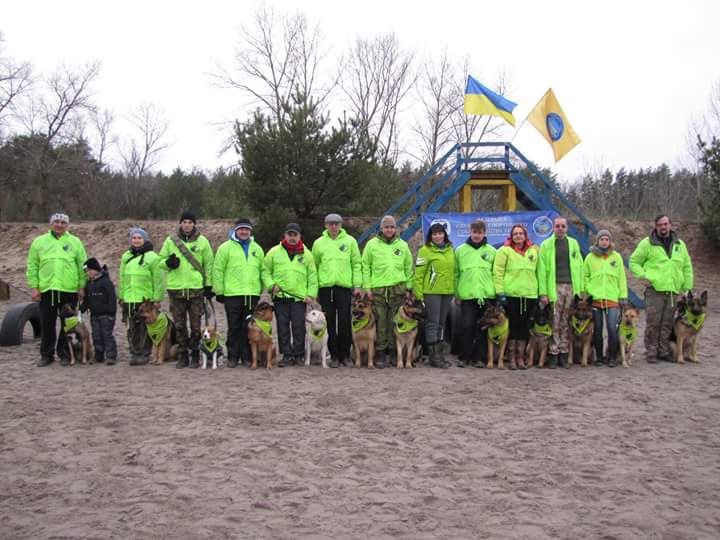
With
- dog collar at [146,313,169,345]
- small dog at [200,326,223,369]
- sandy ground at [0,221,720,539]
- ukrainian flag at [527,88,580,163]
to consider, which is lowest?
sandy ground at [0,221,720,539]

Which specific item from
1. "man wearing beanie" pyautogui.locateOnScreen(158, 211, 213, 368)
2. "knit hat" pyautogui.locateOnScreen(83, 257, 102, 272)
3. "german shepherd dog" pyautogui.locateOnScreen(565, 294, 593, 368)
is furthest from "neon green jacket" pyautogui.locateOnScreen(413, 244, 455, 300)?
"knit hat" pyautogui.locateOnScreen(83, 257, 102, 272)

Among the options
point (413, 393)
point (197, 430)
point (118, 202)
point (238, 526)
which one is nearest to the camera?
point (238, 526)

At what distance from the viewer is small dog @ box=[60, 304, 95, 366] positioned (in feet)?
23.7

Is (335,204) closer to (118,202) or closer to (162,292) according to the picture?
(162,292)

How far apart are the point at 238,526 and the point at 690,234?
2013 cm

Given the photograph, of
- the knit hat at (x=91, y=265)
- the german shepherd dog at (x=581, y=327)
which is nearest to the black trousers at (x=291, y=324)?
the knit hat at (x=91, y=265)

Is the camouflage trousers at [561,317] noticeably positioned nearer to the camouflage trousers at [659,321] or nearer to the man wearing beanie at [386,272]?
the camouflage trousers at [659,321]

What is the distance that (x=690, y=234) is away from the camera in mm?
19219

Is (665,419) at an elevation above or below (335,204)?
below

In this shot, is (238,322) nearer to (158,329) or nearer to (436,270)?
(158,329)

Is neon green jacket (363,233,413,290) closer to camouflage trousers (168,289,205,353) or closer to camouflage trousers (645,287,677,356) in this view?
camouflage trousers (168,289,205,353)

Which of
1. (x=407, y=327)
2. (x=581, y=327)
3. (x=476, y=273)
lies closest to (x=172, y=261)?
(x=407, y=327)

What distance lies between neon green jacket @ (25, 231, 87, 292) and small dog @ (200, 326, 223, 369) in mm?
1820

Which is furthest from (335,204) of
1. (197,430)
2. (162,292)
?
(197,430)
